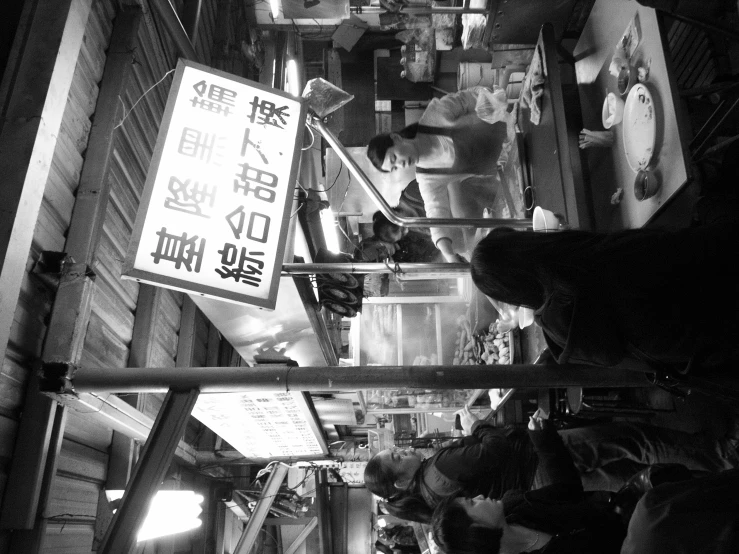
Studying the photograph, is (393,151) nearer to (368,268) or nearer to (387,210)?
(387,210)

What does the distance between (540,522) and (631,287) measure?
6.32ft

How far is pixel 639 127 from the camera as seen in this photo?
4.42 metres

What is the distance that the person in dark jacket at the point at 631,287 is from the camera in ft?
7.93

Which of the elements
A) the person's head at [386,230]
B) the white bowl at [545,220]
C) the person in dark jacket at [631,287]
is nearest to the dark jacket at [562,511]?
the person in dark jacket at [631,287]

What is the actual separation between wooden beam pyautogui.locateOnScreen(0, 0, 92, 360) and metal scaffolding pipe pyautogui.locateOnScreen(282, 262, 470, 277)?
2212mm

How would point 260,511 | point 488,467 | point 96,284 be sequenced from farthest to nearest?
point 260,511
point 96,284
point 488,467

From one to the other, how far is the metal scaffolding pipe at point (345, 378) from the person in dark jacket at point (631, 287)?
83 cm

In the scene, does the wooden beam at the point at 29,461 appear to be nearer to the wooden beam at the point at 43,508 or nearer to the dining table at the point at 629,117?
the wooden beam at the point at 43,508

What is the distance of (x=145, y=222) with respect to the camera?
4359mm

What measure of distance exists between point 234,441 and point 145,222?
431 cm

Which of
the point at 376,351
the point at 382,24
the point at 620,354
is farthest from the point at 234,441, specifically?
the point at 382,24

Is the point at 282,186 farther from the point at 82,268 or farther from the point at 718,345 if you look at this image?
the point at 718,345

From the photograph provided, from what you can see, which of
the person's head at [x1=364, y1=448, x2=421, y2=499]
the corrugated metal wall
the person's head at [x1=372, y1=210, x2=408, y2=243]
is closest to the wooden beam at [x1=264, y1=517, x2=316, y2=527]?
the corrugated metal wall

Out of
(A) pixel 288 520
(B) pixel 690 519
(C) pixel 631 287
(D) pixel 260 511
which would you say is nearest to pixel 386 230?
(C) pixel 631 287
